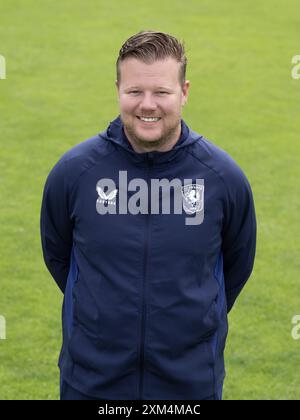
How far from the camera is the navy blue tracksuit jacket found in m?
3.53

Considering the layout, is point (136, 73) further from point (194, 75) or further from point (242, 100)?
point (194, 75)

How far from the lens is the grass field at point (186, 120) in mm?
6242

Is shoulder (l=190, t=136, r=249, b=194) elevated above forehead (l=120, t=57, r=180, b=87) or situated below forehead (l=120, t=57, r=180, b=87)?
below

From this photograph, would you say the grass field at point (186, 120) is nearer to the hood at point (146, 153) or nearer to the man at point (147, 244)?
the man at point (147, 244)

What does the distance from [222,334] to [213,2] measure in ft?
42.1

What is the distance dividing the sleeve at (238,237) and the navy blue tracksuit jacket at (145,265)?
0.05 feet

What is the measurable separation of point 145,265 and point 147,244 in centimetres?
8

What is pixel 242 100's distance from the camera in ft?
37.3

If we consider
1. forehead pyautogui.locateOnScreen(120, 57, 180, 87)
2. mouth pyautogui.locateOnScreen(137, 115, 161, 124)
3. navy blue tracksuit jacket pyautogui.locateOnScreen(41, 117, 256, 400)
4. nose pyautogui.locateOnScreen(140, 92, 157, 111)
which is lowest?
navy blue tracksuit jacket pyautogui.locateOnScreen(41, 117, 256, 400)

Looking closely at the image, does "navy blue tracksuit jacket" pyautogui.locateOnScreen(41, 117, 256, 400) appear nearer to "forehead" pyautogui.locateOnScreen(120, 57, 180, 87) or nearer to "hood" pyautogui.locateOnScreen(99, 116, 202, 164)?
"hood" pyautogui.locateOnScreen(99, 116, 202, 164)

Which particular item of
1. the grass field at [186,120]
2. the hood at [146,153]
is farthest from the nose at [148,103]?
the grass field at [186,120]

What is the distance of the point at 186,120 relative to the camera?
10461 mm

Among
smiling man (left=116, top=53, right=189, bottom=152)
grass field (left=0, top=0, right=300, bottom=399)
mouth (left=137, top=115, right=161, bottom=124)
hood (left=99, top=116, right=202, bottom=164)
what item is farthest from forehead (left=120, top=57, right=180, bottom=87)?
grass field (left=0, top=0, right=300, bottom=399)

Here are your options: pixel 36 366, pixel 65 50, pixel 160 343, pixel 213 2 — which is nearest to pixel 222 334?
pixel 160 343
